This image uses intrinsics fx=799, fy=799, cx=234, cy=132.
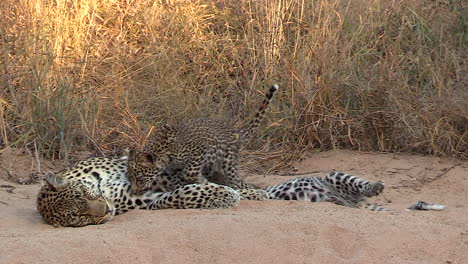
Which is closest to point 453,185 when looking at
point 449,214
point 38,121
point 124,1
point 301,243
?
point 449,214

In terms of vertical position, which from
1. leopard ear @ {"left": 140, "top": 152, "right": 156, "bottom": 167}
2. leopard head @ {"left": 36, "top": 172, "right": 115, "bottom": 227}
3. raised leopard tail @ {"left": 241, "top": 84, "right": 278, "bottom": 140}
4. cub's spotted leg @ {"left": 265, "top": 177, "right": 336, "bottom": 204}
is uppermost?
raised leopard tail @ {"left": 241, "top": 84, "right": 278, "bottom": 140}

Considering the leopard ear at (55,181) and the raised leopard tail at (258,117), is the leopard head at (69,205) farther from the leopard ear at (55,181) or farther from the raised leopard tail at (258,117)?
the raised leopard tail at (258,117)

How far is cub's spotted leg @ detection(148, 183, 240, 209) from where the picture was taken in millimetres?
5621

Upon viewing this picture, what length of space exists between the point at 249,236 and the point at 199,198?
0.89 m

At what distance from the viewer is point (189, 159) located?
6059 millimetres

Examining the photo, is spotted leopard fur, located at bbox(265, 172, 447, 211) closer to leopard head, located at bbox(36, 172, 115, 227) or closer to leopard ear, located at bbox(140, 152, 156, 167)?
leopard ear, located at bbox(140, 152, 156, 167)

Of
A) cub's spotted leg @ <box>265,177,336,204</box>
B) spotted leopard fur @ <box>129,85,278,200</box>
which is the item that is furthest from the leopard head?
cub's spotted leg @ <box>265,177,336,204</box>

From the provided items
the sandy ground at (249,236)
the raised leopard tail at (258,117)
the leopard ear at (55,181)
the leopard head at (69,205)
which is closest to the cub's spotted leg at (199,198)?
the sandy ground at (249,236)

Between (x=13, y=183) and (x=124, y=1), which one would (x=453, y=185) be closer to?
(x=13, y=183)

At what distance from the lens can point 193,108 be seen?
316 inches

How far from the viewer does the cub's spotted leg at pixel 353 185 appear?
6199 millimetres

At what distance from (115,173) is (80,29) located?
104 inches

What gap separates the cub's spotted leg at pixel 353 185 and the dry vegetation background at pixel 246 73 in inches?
39.7

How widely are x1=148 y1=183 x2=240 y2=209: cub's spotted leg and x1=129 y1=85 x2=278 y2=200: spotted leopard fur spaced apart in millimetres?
265
